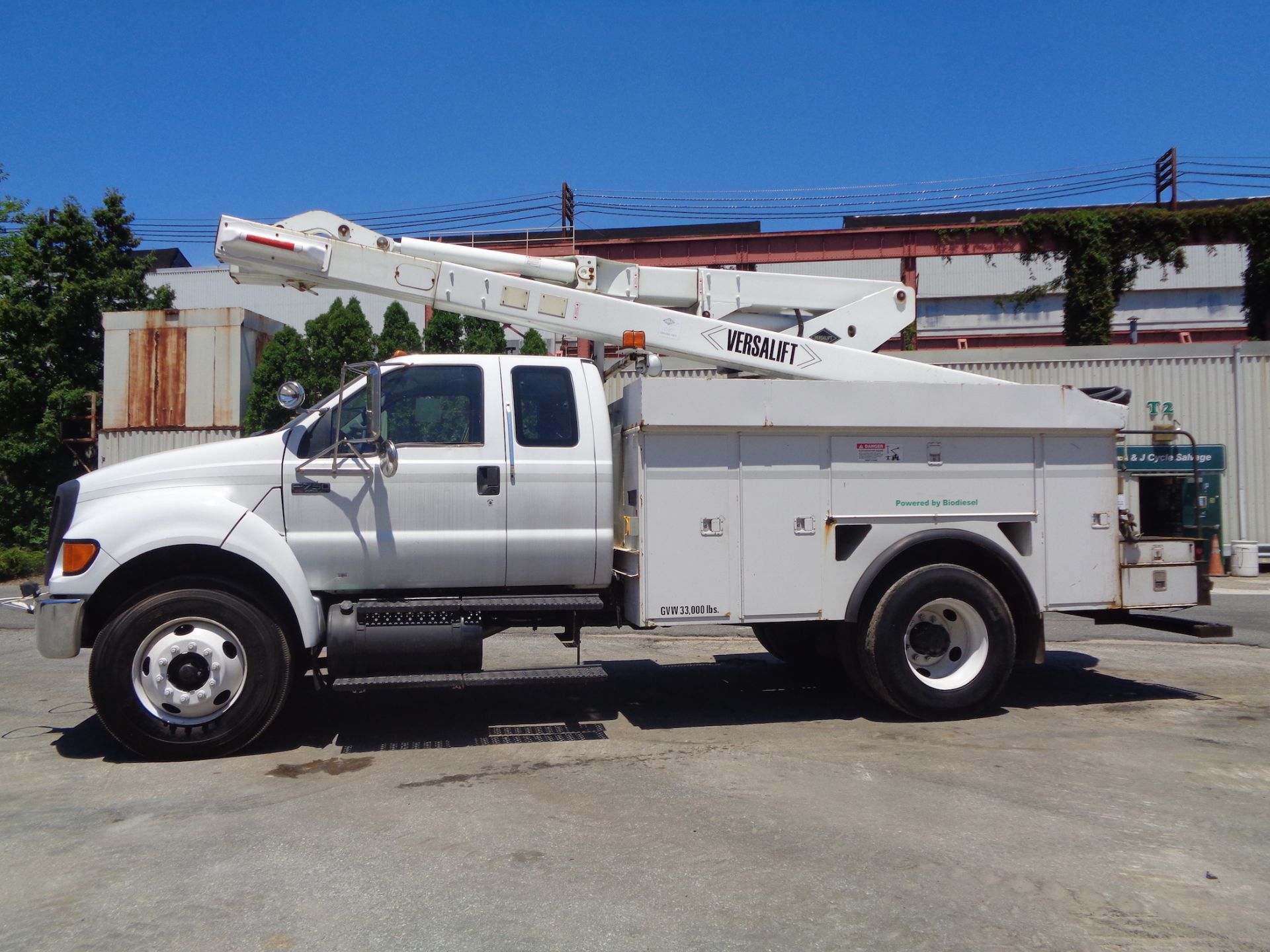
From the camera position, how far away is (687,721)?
7.13 meters

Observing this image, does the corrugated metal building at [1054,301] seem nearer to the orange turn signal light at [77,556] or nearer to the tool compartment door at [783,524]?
the tool compartment door at [783,524]

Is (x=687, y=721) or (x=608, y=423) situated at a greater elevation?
(x=608, y=423)

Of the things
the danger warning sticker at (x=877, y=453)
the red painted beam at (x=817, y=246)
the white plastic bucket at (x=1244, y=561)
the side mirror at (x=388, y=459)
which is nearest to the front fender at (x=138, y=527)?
the side mirror at (x=388, y=459)

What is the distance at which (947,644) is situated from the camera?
7164 mm

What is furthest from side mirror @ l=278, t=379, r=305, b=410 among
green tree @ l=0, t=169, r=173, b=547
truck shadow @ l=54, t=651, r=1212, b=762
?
green tree @ l=0, t=169, r=173, b=547

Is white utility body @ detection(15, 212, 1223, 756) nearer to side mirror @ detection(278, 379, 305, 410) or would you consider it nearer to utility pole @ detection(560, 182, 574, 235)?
side mirror @ detection(278, 379, 305, 410)

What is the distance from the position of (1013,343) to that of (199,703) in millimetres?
34901

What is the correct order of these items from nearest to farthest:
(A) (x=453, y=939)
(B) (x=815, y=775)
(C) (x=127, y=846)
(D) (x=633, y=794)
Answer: (A) (x=453, y=939) → (C) (x=127, y=846) → (D) (x=633, y=794) → (B) (x=815, y=775)

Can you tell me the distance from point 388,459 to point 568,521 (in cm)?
126

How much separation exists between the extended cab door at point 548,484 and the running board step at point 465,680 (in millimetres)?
639

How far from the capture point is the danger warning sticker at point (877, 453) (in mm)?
6957

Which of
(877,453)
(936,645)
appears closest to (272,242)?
(877,453)

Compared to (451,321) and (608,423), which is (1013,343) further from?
(608,423)

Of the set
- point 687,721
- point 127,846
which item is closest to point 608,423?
point 687,721
